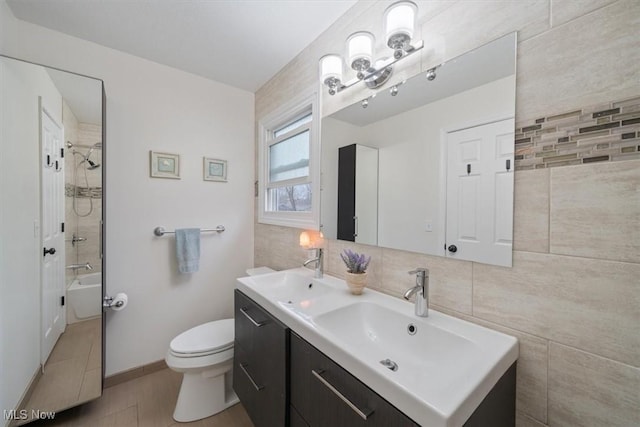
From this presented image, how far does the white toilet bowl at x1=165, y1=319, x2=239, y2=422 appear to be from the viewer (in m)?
1.49

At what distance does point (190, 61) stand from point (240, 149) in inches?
30.1

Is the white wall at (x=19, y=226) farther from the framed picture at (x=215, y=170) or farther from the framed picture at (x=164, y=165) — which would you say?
the framed picture at (x=215, y=170)

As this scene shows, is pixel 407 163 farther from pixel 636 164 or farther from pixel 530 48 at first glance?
pixel 636 164

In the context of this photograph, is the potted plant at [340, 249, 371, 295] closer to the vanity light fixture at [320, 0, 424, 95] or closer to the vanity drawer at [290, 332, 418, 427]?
the vanity drawer at [290, 332, 418, 427]

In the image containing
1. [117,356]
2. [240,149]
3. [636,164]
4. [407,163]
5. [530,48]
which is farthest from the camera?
[240,149]

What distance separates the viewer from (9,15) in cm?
145

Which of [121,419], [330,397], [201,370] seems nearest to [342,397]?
[330,397]

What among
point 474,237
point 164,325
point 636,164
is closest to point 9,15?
point 164,325

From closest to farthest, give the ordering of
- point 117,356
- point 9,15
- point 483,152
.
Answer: point 483,152, point 9,15, point 117,356

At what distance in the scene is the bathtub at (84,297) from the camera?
1548 mm

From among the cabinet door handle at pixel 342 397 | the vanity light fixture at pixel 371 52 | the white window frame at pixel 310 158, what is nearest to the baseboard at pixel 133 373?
the white window frame at pixel 310 158

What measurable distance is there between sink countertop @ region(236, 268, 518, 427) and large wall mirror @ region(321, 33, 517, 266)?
10.8 inches

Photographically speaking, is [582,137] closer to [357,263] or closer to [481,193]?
[481,193]

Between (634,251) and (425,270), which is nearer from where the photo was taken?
(634,251)
